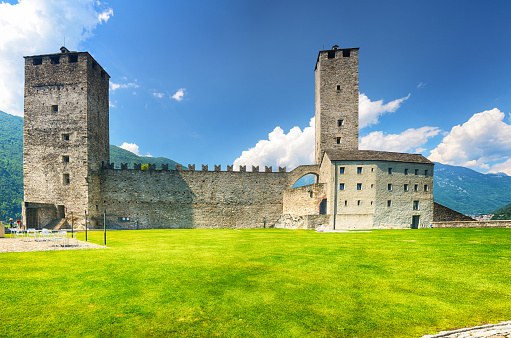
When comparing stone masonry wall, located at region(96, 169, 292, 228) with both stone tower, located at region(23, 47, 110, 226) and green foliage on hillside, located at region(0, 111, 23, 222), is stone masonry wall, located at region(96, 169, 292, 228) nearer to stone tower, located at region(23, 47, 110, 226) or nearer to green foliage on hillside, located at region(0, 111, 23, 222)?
stone tower, located at region(23, 47, 110, 226)

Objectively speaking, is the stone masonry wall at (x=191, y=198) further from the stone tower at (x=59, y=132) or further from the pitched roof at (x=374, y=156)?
the pitched roof at (x=374, y=156)

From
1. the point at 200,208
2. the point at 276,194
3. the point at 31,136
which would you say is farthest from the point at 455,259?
the point at 31,136

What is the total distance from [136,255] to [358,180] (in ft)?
78.3

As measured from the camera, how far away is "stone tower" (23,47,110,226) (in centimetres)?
2802

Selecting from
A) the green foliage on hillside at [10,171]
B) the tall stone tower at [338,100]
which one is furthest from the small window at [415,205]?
the green foliage on hillside at [10,171]

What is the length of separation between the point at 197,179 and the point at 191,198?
106 inches

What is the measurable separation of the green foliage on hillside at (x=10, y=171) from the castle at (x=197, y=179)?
31169 millimetres

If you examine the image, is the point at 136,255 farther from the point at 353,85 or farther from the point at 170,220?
the point at 353,85

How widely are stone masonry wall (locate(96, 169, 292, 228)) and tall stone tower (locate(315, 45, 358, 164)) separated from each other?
8592 millimetres

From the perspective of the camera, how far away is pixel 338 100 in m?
33.5

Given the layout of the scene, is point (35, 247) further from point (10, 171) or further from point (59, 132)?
point (10, 171)

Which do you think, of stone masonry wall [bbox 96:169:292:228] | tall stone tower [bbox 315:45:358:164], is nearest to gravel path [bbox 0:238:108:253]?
stone masonry wall [bbox 96:169:292:228]

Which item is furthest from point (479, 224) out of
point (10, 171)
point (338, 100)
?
point (10, 171)

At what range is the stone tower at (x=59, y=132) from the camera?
28.0 metres
